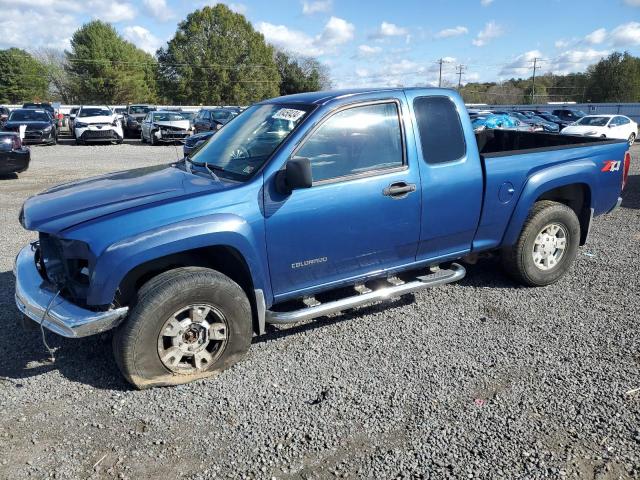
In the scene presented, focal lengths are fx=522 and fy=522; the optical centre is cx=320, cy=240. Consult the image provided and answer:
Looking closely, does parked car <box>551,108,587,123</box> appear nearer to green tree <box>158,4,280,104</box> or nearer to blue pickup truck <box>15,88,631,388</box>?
blue pickup truck <box>15,88,631,388</box>

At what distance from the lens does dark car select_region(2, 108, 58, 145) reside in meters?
21.0

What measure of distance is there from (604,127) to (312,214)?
2423 cm

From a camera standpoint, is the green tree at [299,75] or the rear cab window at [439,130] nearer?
the rear cab window at [439,130]

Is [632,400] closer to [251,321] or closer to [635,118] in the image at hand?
[251,321]

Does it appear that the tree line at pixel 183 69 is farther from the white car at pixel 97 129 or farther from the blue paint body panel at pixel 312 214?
the blue paint body panel at pixel 312 214

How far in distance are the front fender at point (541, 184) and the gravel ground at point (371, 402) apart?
680mm

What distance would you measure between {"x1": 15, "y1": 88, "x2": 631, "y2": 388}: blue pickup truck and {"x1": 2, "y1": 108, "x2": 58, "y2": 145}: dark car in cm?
1971

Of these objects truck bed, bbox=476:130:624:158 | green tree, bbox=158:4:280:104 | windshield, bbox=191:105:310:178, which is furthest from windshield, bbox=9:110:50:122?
green tree, bbox=158:4:280:104

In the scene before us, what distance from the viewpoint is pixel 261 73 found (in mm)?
71375

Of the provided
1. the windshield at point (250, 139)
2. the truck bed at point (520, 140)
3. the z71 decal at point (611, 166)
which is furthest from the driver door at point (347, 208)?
the z71 decal at point (611, 166)

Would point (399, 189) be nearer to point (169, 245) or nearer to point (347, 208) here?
point (347, 208)

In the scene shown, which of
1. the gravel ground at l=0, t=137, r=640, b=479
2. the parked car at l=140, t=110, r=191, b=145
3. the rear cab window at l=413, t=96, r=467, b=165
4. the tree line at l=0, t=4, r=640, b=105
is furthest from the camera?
the tree line at l=0, t=4, r=640, b=105

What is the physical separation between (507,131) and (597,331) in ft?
9.52

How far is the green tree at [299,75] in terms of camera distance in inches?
2968
